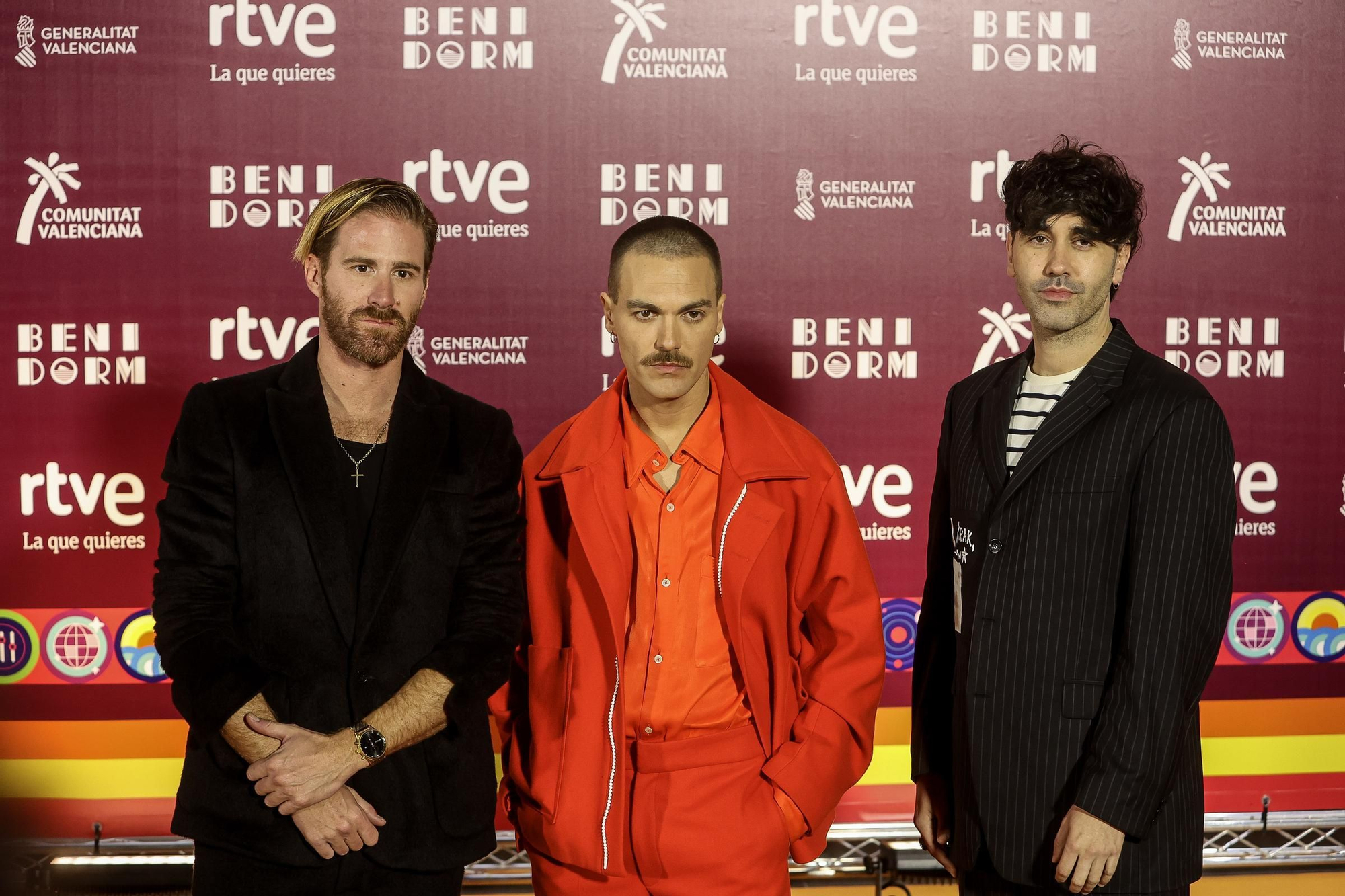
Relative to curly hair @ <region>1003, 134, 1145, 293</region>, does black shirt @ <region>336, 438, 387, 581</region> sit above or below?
below

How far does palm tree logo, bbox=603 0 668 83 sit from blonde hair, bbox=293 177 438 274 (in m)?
1.30

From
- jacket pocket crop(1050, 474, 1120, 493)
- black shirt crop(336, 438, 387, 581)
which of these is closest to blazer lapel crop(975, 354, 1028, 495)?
jacket pocket crop(1050, 474, 1120, 493)

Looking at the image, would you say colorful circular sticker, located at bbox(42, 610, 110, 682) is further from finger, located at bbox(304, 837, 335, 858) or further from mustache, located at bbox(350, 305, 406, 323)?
mustache, located at bbox(350, 305, 406, 323)

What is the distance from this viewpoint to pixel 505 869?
3.32 metres

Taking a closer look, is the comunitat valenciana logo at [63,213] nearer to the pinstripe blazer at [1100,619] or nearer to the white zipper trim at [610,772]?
the white zipper trim at [610,772]

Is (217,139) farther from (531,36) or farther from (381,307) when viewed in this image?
(381,307)

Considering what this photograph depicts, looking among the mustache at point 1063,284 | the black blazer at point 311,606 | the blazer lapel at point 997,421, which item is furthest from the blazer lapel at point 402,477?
the mustache at point 1063,284

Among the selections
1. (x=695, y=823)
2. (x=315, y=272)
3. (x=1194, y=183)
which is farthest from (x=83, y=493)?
(x=1194, y=183)

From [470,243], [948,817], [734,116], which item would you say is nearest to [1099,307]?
[948,817]

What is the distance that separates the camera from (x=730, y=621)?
2064mm

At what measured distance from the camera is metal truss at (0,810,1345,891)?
3248 mm

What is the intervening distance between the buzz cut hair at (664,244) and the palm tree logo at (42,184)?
1928 millimetres

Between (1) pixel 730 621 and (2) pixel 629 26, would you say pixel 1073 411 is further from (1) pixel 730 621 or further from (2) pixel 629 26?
(2) pixel 629 26

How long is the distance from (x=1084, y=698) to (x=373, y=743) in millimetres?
1197
